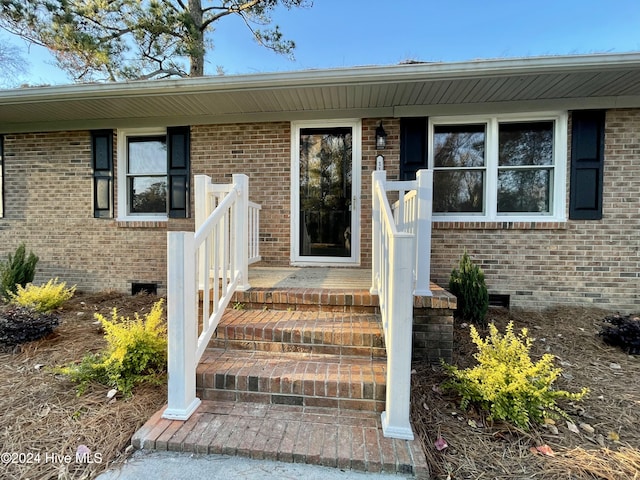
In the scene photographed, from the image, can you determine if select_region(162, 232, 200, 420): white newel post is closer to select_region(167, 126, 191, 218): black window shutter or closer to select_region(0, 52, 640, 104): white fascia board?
select_region(0, 52, 640, 104): white fascia board

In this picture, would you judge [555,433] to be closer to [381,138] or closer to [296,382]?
[296,382]

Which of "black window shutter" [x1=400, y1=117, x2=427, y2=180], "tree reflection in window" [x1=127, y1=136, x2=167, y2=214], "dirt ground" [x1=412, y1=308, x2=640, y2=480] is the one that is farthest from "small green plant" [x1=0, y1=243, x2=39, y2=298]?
"black window shutter" [x1=400, y1=117, x2=427, y2=180]

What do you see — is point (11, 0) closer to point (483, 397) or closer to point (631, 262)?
point (483, 397)

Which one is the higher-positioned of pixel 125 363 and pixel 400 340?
pixel 400 340

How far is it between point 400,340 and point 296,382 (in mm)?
731

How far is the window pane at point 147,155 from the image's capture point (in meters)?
4.74

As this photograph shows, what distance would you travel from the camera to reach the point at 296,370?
2078mm

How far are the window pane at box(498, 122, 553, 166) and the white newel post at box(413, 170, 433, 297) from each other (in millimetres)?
2316

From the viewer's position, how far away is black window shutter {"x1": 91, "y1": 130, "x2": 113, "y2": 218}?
184 inches

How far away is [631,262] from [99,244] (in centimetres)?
728

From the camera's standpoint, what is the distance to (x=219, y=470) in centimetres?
150

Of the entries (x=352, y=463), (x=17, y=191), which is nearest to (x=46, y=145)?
(x=17, y=191)

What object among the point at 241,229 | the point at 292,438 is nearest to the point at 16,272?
the point at 241,229

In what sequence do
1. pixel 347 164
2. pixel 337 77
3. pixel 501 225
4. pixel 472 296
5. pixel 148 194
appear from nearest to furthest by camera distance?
1. pixel 337 77
2. pixel 472 296
3. pixel 501 225
4. pixel 347 164
5. pixel 148 194
